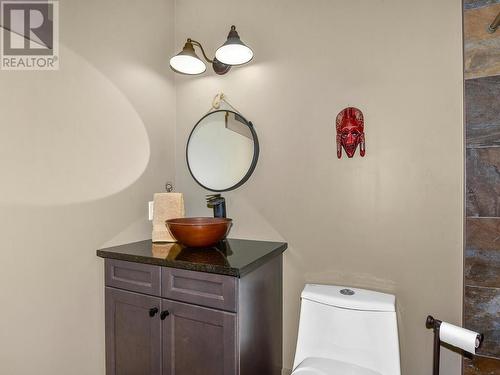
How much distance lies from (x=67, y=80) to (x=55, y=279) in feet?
3.03

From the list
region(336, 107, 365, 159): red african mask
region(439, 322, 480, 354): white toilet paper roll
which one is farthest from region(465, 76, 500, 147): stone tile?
region(439, 322, 480, 354): white toilet paper roll

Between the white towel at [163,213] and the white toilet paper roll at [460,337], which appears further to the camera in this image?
the white towel at [163,213]

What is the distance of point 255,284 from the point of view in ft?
4.67

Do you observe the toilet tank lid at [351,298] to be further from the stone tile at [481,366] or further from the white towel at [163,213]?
the white towel at [163,213]

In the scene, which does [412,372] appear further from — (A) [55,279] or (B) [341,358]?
(A) [55,279]

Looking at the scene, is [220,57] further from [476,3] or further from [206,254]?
[476,3]

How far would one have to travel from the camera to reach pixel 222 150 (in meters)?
1.95

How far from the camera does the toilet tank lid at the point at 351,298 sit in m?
1.34

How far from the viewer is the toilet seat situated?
4.16 feet

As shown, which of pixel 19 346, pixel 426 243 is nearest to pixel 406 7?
pixel 426 243

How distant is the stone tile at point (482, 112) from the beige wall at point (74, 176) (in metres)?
1.69

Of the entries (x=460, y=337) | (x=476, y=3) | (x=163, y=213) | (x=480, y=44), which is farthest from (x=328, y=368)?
(x=476, y=3)

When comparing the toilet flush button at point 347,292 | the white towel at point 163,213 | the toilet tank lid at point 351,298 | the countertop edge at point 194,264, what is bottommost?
the toilet tank lid at point 351,298

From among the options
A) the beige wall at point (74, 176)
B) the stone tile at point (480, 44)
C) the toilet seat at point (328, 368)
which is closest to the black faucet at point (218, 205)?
the beige wall at point (74, 176)
